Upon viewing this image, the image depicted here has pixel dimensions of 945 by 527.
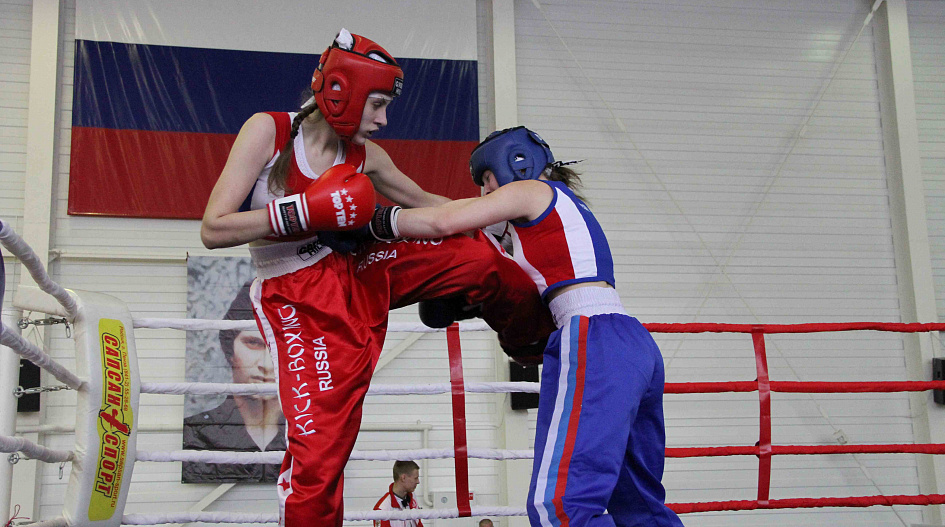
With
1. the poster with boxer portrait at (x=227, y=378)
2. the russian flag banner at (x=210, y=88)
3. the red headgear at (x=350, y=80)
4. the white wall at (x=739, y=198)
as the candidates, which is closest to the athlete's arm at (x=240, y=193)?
the red headgear at (x=350, y=80)

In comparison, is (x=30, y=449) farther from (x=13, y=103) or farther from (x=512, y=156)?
(x=13, y=103)

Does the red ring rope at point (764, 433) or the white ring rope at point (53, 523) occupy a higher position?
the red ring rope at point (764, 433)

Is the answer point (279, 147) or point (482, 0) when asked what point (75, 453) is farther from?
point (482, 0)

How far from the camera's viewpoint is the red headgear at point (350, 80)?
1.88m

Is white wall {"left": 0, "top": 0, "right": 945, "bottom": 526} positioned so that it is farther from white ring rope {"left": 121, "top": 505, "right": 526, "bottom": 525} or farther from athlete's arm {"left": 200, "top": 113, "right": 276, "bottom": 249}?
athlete's arm {"left": 200, "top": 113, "right": 276, "bottom": 249}

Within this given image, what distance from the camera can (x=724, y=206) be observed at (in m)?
6.01

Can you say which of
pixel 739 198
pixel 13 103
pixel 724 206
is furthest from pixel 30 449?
pixel 739 198

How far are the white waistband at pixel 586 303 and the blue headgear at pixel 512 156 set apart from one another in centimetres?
36

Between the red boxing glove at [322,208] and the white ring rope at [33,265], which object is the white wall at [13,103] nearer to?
the white ring rope at [33,265]

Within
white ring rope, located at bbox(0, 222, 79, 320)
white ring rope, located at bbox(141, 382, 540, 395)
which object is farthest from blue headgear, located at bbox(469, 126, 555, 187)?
white ring rope, located at bbox(0, 222, 79, 320)

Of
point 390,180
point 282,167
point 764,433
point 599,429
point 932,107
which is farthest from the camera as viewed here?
point 932,107

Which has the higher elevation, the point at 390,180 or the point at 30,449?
the point at 390,180

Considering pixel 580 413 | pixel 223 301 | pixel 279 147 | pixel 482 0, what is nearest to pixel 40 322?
pixel 279 147

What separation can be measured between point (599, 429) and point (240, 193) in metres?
0.98
